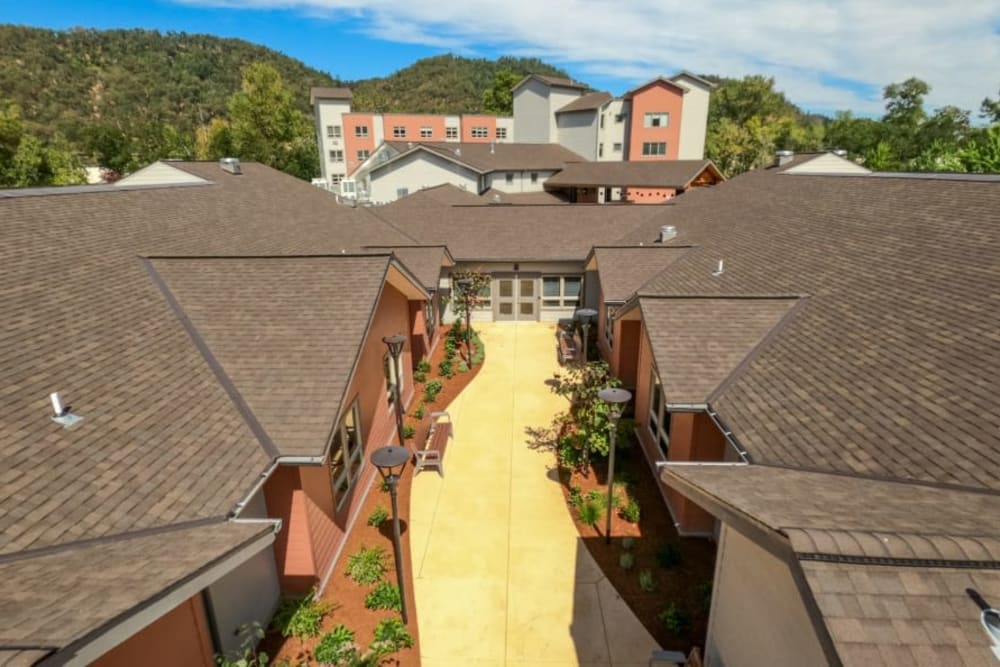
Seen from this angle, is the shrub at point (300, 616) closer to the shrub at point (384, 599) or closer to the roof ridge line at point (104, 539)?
the shrub at point (384, 599)

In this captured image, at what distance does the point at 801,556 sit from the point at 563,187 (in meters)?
46.3

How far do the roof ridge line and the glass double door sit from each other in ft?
62.9

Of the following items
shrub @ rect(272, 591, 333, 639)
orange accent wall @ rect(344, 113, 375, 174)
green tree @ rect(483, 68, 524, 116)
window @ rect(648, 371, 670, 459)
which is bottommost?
shrub @ rect(272, 591, 333, 639)

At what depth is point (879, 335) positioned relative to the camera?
9.49 meters

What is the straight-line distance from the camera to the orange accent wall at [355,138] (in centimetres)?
6431

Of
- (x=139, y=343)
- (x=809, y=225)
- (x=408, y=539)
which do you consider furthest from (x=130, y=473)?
(x=809, y=225)

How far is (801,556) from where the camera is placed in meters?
4.22

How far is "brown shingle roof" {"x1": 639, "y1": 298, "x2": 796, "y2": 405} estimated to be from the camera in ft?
33.6

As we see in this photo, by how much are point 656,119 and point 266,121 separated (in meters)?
47.9

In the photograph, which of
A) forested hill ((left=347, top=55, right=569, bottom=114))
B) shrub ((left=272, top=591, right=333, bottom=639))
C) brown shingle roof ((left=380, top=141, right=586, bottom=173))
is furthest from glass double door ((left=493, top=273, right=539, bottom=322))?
forested hill ((left=347, top=55, right=569, bottom=114))

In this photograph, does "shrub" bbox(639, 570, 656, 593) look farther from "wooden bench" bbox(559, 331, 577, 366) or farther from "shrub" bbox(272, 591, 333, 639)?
"wooden bench" bbox(559, 331, 577, 366)

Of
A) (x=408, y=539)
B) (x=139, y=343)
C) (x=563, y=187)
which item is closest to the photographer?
(x=139, y=343)

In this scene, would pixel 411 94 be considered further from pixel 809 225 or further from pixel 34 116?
pixel 809 225

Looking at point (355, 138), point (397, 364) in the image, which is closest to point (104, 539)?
point (397, 364)
